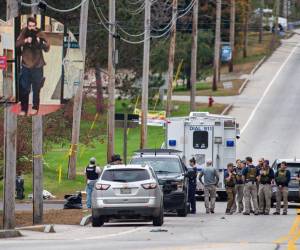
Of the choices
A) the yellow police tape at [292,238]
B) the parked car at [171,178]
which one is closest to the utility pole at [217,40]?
the parked car at [171,178]

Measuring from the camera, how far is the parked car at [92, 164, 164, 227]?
28656 millimetres

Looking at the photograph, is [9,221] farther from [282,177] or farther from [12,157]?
[282,177]

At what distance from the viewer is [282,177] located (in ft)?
120

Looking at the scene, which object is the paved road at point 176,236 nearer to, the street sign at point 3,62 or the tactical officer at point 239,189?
the tactical officer at point 239,189

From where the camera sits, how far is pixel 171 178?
32.6 m

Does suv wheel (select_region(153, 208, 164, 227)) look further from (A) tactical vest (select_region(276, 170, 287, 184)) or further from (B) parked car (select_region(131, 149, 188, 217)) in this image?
(A) tactical vest (select_region(276, 170, 287, 184))

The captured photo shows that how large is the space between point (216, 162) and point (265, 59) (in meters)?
68.8

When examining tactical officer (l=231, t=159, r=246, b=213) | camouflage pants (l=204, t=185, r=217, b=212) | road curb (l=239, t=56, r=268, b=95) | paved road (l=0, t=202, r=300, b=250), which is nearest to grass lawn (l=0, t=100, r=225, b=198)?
road curb (l=239, t=56, r=268, b=95)

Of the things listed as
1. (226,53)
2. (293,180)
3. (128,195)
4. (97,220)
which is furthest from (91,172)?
(226,53)

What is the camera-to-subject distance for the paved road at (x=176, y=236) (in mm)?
22984

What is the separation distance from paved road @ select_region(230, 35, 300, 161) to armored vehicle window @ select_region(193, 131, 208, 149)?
1482cm

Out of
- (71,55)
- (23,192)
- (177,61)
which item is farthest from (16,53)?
(177,61)

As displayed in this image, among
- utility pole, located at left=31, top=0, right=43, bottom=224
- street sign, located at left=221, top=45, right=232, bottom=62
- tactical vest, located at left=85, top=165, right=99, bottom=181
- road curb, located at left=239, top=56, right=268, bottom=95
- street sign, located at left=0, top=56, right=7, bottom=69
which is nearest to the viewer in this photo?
street sign, located at left=0, top=56, right=7, bottom=69

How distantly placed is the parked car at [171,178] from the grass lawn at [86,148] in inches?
480
